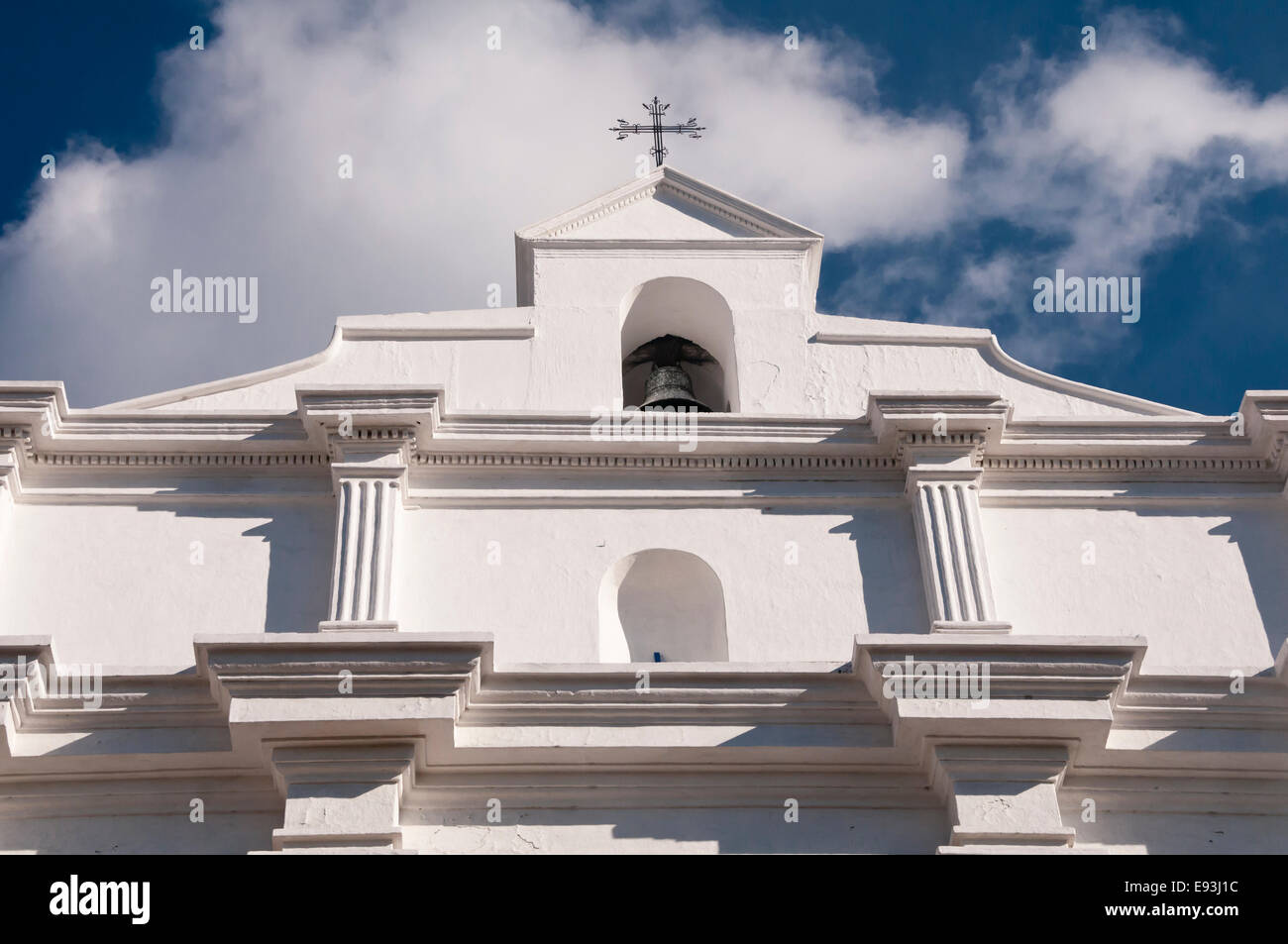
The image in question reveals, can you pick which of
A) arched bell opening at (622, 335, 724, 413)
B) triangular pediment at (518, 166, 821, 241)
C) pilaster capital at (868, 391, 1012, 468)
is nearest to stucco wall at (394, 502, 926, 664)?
pilaster capital at (868, 391, 1012, 468)

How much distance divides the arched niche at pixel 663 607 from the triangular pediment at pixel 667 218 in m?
3.19

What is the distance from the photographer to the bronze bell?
13.6 meters

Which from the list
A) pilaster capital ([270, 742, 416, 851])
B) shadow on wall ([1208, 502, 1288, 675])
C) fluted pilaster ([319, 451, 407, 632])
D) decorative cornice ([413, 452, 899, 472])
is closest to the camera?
pilaster capital ([270, 742, 416, 851])

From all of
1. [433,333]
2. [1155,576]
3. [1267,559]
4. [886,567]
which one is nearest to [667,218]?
[433,333]

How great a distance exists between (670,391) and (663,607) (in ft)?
6.71

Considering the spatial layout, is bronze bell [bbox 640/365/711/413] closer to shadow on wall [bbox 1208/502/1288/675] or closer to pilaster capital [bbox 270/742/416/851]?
shadow on wall [bbox 1208/502/1288/675]

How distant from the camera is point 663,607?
12547mm

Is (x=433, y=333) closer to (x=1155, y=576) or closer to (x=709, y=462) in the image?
(x=709, y=462)

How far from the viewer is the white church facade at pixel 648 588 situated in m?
10.3

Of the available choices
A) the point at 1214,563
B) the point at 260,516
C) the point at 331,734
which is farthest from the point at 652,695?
the point at 1214,563

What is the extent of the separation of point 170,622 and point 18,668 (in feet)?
4.64

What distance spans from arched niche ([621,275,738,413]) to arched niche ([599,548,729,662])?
1800 mm

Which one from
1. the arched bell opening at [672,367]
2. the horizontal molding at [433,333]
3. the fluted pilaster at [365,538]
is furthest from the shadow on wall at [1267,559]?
the fluted pilaster at [365,538]

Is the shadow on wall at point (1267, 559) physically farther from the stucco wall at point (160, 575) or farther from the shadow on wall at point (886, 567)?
the stucco wall at point (160, 575)
